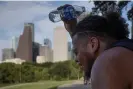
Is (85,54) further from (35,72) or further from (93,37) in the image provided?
(35,72)

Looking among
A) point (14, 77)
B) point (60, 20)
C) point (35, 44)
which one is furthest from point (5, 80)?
point (60, 20)

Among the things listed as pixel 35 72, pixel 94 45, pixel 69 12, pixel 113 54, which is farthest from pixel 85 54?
pixel 35 72

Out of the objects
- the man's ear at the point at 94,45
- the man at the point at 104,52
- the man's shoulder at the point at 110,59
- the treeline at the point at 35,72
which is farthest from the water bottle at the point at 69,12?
the treeline at the point at 35,72

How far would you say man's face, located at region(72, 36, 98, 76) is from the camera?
4.45 feet

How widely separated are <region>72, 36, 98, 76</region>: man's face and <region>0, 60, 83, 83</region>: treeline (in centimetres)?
2402

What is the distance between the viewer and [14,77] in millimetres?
27609

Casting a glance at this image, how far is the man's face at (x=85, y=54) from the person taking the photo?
1.36 m

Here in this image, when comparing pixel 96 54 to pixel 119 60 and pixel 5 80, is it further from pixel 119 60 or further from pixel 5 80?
pixel 5 80

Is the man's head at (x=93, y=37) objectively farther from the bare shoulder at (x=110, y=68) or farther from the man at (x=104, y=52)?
the bare shoulder at (x=110, y=68)

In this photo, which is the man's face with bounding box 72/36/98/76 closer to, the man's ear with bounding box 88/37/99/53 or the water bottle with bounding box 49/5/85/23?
the man's ear with bounding box 88/37/99/53

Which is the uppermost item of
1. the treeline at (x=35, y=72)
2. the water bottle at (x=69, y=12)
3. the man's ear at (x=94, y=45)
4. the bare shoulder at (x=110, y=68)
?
the water bottle at (x=69, y=12)

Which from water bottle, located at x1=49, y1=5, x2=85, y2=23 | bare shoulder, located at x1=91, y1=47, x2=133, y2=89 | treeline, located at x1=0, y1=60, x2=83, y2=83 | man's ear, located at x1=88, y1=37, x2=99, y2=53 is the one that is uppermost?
water bottle, located at x1=49, y1=5, x2=85, y2=23

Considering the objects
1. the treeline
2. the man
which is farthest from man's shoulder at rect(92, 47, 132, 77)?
the treeline

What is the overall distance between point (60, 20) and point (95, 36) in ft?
3.13
